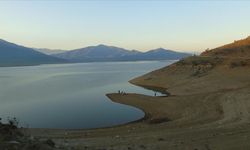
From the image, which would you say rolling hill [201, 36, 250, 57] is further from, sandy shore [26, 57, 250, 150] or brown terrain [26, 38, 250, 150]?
sandy shore [26, 57, 250, 150]

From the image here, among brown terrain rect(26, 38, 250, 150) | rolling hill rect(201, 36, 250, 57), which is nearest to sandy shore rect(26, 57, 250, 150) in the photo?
brown terrain rect(26, 38, 250, 150)

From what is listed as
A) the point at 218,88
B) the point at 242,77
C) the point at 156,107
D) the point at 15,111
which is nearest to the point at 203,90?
the point at 218,88

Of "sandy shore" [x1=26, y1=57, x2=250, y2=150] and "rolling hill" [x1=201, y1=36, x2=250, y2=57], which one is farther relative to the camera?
"rolling hill" [x1=201, y1=36, x2=250, y2=57]

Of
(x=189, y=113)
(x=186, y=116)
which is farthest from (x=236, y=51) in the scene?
(x=186, y=116)

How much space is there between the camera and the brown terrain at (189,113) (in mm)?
22984

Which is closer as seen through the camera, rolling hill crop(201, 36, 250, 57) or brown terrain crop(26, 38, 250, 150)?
brown terrain crop(26, 38, 250, 150)

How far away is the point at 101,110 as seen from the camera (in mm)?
54656

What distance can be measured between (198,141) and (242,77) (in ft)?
194

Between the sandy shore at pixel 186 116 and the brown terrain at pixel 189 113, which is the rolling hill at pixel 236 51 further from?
the sandy shore at pixel 186 116

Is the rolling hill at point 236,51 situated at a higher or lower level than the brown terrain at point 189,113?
higher

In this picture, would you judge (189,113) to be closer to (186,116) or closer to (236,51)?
(186,116)

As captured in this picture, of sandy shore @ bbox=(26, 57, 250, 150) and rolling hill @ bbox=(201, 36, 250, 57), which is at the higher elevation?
rolling hill @ bbox=(201, 36, 250, 57)

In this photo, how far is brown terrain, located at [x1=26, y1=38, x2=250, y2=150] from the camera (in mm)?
22984

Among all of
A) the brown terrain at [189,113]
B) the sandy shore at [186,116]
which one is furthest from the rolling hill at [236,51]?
the sandy shore at [186,116]
